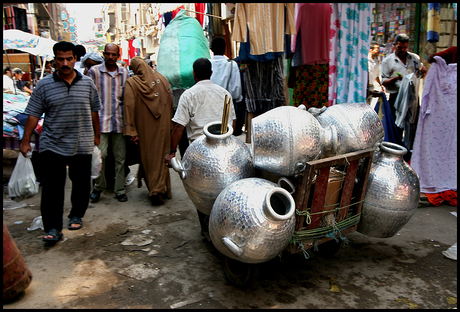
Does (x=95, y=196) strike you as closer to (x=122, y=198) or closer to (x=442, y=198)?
(x=122, y=198)

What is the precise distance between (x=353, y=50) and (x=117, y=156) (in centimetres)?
347

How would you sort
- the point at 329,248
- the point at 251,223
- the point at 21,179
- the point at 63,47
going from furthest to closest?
1. the point at 21,179
2. the point at 63,47
3. the point at 329,248
4. the point at 251,223

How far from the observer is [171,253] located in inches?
129

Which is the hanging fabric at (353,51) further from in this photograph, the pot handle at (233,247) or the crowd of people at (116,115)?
the pot handle at (233,247)

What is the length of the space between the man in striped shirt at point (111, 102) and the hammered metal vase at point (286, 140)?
2.75 metres

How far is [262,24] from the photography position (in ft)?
15.6

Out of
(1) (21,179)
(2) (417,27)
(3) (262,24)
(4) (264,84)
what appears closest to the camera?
(1) (21,179)

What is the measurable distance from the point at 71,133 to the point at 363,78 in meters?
3.64

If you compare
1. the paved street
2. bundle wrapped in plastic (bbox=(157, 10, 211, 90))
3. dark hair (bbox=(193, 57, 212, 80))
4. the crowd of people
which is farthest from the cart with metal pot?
bundle wrapped in plastic (bbox=(157, 10, 211, 90))

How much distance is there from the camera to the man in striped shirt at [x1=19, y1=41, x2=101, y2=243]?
339 cm

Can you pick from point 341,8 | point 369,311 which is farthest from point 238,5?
point 369,311

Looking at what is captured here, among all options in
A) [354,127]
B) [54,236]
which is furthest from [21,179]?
[354,127]

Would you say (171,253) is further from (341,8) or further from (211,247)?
(341,8)

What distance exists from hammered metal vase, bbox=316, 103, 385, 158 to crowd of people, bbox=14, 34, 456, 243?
904 mm
